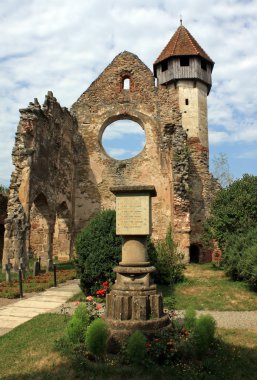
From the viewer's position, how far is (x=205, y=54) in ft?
82.3

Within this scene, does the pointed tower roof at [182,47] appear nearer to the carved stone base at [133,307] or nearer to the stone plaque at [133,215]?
the stone plaque at [133,215]

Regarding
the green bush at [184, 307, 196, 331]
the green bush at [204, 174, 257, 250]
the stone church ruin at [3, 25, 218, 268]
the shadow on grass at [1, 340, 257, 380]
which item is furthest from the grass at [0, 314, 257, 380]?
the stone church ruin at [3, 25, 218, 268]

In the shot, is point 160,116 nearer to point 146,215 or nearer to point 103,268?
point 103,268

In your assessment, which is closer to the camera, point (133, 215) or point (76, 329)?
point (76, 329)

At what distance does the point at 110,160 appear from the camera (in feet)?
64.7

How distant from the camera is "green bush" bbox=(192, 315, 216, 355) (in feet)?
15.9

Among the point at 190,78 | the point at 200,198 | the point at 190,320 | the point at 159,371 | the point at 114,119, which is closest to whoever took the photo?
the point at 159,371

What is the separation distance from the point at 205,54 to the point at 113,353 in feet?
78.0

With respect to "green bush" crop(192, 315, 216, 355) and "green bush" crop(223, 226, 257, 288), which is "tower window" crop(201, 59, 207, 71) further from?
"green bush" crop(192, 315, 216, 355)

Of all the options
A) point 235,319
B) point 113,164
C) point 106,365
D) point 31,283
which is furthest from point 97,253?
point 113,164

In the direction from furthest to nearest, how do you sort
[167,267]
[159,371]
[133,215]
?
[167,267]
[133,215]
[159,371]

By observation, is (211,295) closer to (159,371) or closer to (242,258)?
(242,258)

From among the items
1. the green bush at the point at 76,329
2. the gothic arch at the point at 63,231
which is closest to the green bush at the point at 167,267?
the green bush at the point at 76,329

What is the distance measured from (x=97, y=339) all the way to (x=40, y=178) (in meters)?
11.9
